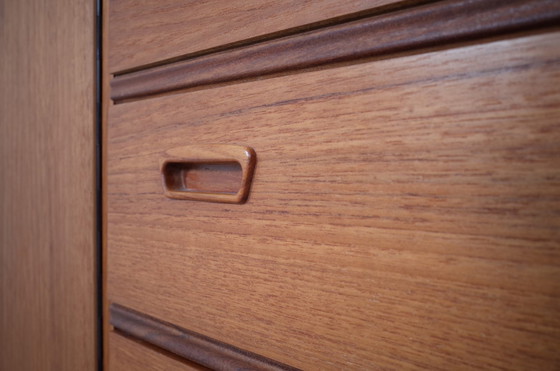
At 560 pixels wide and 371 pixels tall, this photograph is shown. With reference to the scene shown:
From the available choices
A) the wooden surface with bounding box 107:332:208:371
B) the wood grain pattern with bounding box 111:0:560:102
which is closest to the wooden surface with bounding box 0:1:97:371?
the wooden surface with bounding box 107:332:208:371

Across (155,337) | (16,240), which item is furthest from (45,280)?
(155,337)

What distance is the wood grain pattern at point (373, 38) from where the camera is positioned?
17 centimetres

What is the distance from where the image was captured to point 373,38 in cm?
21

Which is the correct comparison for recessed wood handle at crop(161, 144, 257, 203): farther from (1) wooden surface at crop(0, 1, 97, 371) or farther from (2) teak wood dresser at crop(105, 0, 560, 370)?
(1) wooden surface at crop(0, 1, 97, 371)

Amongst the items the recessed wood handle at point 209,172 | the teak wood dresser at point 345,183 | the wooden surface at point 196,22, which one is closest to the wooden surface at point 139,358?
the teak wood dresser at point 345,183

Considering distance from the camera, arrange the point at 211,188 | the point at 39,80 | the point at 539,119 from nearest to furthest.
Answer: the point at 539,119, the point at 211,188, the point at 39,80

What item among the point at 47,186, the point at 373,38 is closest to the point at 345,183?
the point at 373,38

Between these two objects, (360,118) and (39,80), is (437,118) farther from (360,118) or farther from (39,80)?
(39,80)

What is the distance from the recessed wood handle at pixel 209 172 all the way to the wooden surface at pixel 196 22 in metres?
0.08

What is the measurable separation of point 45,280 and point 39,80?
0.23m

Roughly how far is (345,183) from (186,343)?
193mm

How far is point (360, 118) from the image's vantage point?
22cm

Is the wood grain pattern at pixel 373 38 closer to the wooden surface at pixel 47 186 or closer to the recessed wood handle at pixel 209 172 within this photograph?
the recessed wood handle at pixel 209 172

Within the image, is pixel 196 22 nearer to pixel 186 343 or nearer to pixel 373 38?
pixel 373 38
